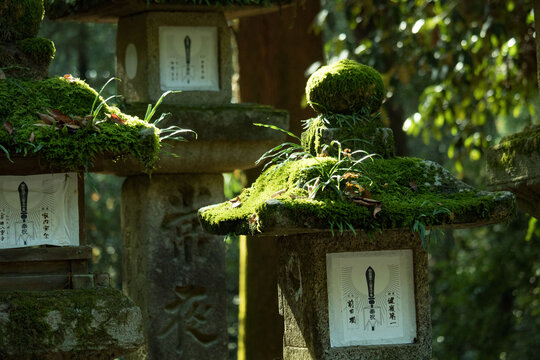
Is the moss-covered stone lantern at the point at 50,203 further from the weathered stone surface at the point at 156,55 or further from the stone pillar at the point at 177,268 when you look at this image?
the stone pillar at the point at 177,268

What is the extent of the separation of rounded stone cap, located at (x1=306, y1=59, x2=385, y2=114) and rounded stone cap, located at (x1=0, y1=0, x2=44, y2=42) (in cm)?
153

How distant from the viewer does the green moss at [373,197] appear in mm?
4258

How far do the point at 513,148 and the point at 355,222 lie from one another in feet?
5.60

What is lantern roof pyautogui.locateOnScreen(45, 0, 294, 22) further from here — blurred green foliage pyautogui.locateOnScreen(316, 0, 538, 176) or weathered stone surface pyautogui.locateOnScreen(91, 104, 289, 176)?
blurred green foliage pyautogui.locateOnScreen(316, 0, 538, 176)

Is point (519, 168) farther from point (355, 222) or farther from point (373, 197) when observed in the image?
point (355, 222)

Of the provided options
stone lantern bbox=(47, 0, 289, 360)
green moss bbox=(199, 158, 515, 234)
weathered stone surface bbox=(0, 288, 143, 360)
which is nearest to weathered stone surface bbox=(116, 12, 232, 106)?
stone lantern bbox=(47, 0, 289, 360)

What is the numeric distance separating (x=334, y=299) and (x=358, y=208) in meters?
0.54

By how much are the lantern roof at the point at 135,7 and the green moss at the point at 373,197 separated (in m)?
2.06

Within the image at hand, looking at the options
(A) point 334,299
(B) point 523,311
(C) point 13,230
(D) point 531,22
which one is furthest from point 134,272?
(B) point 523,311

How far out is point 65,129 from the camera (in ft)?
15.0

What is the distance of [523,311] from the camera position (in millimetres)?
10336

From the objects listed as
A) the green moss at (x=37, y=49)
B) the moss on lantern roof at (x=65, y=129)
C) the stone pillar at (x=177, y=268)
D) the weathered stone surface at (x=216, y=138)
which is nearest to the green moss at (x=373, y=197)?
the moss on lantern roof at (x=65, y=129)

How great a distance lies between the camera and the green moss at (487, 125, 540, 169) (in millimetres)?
5492

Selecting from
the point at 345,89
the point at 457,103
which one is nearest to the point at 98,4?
the point at 345,89
